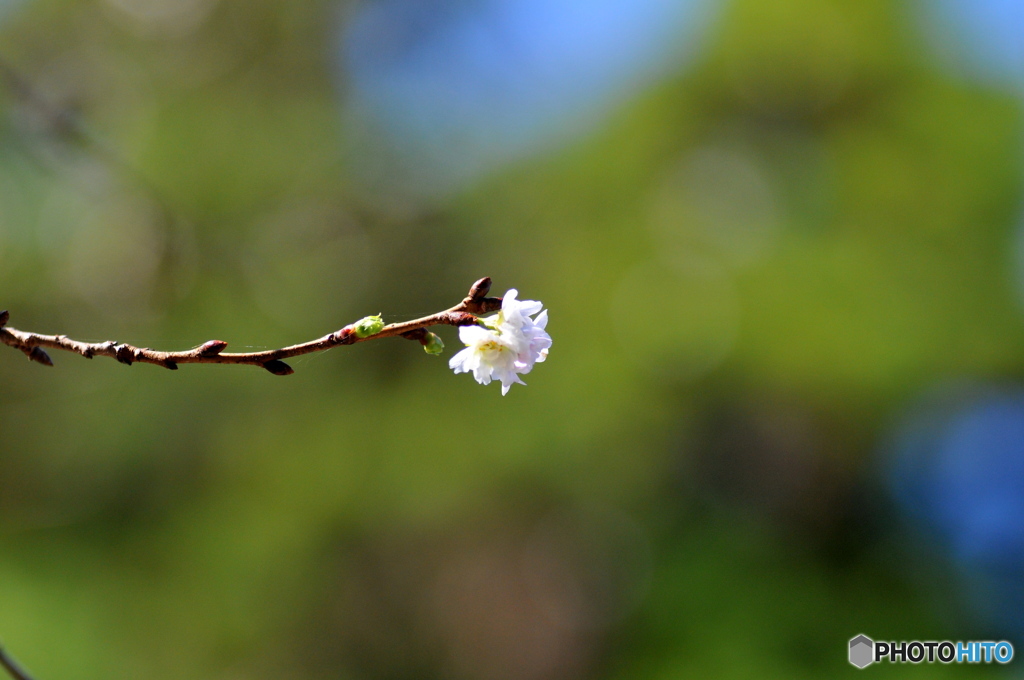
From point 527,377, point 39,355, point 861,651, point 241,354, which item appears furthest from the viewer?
point 527,377

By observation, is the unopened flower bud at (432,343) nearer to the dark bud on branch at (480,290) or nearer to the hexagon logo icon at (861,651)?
the dark bud on branch at (480,290)

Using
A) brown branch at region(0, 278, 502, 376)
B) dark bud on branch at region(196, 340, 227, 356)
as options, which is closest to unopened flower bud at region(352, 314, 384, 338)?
brown branch at region(0, 278, 502, 376)

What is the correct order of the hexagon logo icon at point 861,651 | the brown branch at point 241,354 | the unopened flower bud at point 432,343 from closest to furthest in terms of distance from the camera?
1. the brown branch at point 241,354
2. the unopened flower bud at point 432,343
3. the hexagon logo icon at point 861,651

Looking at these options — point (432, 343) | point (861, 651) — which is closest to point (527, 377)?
point (861, 651)

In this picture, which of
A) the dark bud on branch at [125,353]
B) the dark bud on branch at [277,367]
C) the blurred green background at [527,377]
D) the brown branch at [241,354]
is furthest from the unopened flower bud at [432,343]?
the blurred green background at [527,377]

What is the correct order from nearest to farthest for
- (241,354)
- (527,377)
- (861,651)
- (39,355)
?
(241,354) → (39,355) → (861,651) → (527,377)

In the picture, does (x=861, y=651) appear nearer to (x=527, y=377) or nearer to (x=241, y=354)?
(x=527, y=377)
